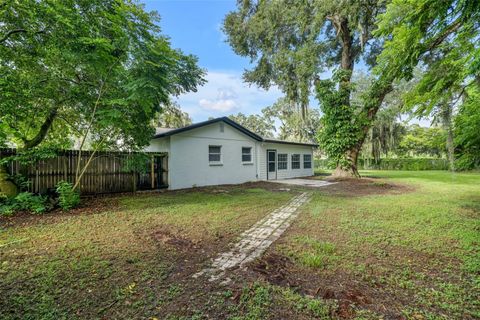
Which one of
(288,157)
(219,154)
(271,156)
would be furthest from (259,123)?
(219,154)

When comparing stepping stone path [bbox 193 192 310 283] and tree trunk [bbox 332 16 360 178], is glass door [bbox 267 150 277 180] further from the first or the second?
stepping stone path [bbox 193 192 310 283]

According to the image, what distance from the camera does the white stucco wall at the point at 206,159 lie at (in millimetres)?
10461

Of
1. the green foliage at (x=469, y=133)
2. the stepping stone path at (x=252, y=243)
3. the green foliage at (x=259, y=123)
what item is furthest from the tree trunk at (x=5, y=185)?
the green foliage at (x=259, y=123)

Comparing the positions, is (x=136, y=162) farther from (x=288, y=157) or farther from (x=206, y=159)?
(x=288, y=157)

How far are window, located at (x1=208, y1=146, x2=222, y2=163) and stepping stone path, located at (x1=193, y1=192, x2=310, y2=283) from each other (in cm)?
633

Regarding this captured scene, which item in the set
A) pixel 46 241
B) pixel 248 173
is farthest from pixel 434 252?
pixel 248 173

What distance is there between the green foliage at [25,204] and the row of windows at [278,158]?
273 inches

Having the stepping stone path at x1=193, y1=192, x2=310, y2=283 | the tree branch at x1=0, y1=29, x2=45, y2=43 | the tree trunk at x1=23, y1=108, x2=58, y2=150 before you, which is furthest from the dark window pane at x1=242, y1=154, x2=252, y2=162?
the tree branch at x1=0, y1=29, x2=45, y2=43

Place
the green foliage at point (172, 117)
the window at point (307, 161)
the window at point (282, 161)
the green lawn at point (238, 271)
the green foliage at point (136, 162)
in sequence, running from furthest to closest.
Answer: the green foliage at point (172, 117) → the window at point (307, 161) → the window at point (282, 161) → the green foliage at point (136, 162) → the green lawn at point (238, 271)

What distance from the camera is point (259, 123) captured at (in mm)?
42156

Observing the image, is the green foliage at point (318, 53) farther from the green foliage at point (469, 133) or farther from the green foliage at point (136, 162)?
the green foliage at point (136, 162)

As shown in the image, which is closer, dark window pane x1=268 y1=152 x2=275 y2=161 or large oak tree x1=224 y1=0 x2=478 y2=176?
large oak tree x1=224 y1=0 x2=478 y2=176

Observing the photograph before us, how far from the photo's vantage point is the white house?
1042 cm

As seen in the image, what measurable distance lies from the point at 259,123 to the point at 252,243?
39258 mm
